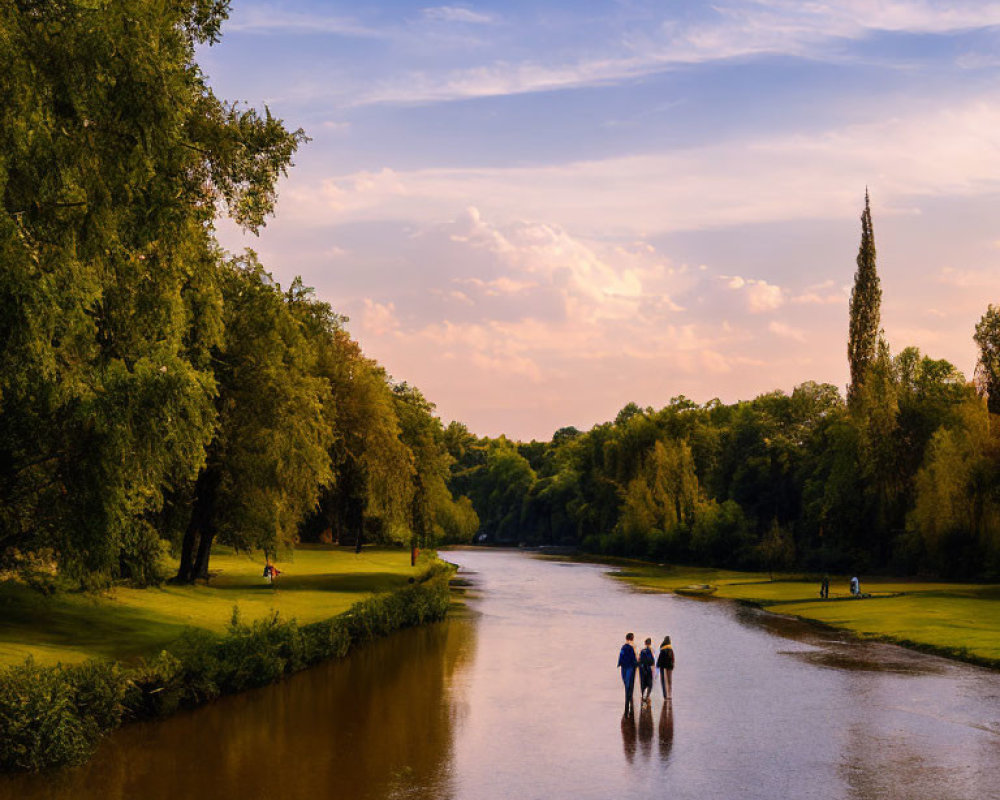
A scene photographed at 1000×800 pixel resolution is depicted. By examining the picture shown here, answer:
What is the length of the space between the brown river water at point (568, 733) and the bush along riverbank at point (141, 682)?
0.61m

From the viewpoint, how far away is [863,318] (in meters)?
112

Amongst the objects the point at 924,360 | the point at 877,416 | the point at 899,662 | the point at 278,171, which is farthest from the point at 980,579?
the point at 278,171

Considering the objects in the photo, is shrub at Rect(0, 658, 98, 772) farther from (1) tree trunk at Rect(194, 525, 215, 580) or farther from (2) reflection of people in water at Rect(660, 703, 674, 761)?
(1) tree trunk at Rect(194, 525, 215, 580)

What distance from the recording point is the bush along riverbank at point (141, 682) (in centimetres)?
1917

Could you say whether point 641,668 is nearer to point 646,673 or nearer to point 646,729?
point 646,673

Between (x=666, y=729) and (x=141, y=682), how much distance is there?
12.8 meters

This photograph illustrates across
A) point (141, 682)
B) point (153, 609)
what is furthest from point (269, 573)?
point (141, 682)

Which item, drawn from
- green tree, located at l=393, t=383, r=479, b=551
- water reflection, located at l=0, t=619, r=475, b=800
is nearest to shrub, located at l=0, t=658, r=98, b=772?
water reflection, located at l=0, t=619, r=475, b=800

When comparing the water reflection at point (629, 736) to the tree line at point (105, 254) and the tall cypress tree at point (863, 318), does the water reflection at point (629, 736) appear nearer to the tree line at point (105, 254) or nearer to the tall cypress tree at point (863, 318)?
the tree line at point (105, 254)

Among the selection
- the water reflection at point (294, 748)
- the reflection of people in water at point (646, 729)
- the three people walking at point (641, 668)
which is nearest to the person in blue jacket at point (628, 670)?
the three people walking at point (641, 668)

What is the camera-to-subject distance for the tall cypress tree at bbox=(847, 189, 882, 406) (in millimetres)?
109875

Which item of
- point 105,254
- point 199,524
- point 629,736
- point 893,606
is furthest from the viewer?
point 893,606

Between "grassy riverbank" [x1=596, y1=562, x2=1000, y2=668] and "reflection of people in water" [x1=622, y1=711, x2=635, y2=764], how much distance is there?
16486 millimetres

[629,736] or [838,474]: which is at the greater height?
[838,474]
